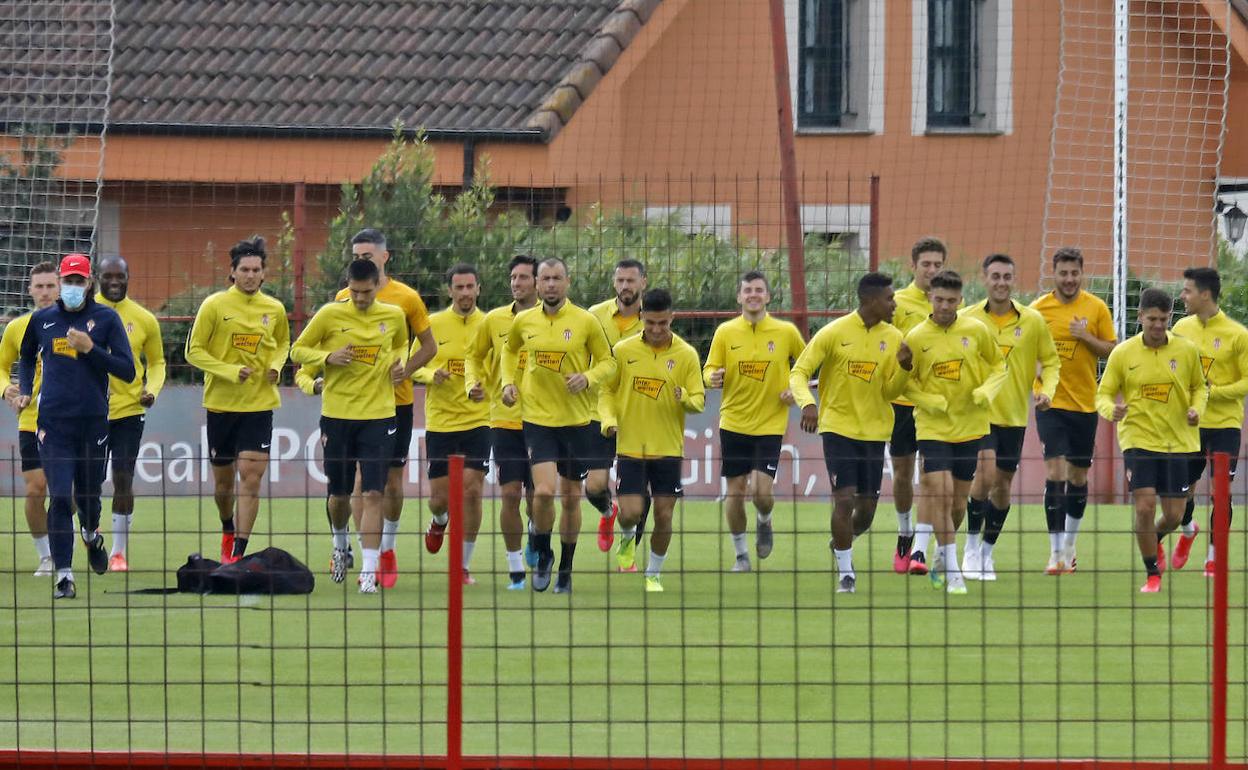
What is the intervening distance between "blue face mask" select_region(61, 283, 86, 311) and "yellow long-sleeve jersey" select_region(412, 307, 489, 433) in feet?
7.20

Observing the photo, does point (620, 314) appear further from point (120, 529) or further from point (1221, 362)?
point (1221, 362)

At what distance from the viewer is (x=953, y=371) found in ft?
42.9

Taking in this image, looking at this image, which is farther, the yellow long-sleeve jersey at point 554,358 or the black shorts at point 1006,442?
the black shorts at point 1006,442

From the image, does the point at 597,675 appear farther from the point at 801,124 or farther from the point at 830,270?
the point at 801,124

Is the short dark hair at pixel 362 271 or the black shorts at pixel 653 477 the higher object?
the short dark hair at pixel 362 271

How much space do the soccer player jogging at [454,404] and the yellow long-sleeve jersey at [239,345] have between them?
1017mm

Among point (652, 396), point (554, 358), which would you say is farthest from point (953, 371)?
point (554, 358)

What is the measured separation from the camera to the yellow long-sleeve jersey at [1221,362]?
1393 centimetres

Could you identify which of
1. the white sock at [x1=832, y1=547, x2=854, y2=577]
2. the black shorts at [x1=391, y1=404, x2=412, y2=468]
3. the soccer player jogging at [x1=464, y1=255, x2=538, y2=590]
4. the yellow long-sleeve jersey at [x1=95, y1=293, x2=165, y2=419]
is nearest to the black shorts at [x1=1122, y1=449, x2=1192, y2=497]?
the white sock at [x1=832, y1=547, x2=854, y2=577]

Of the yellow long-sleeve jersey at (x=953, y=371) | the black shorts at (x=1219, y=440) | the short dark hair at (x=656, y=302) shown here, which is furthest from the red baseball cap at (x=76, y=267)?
the black shorts at (x=1219, y=440)

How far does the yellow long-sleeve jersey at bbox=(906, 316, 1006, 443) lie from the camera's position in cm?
1308

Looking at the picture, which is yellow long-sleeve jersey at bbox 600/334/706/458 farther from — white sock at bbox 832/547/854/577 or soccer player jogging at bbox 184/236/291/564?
soccer player jogging at bbox 184/236/291/564

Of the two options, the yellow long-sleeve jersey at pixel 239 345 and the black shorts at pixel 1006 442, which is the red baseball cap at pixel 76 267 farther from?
the black shorts at pixel 1006 442

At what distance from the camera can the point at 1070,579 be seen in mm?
13930
